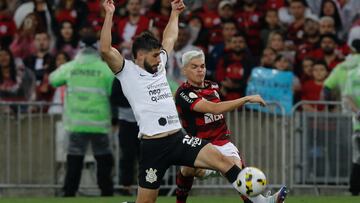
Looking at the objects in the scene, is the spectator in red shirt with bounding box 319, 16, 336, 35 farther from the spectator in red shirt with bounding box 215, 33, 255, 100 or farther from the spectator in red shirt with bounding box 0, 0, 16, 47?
the spectator in red shirt with bounding box 0, 0, 16, 47

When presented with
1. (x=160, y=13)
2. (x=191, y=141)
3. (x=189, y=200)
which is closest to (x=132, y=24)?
(x=160, y=13)

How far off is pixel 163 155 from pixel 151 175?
0.24 metres

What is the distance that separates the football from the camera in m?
13.4

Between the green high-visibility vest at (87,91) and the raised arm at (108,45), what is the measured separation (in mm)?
5390

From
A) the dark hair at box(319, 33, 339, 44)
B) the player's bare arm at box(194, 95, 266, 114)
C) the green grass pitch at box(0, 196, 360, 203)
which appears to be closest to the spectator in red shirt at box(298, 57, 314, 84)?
the dark hair at box(319, 33, 339, 44)

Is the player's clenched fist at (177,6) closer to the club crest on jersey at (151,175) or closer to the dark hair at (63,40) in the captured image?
the club crest on jersey at (151,175)

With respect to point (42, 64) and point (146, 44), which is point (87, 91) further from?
point (146, 44)

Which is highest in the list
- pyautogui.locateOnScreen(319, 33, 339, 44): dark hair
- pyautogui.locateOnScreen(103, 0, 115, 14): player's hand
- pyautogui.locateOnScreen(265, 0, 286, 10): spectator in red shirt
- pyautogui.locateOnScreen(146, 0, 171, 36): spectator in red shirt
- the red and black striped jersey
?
pyautogui.locateOnScreen(265, 0, 286, 10): spectator in red shirt

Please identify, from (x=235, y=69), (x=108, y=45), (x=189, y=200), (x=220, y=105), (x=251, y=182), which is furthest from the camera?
(x=235, y=69)

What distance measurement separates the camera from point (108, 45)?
44.8ft

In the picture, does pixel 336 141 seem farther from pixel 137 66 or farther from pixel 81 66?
pixel 137 66

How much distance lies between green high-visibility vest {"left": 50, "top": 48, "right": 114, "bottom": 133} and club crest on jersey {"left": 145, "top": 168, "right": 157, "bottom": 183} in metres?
5.62

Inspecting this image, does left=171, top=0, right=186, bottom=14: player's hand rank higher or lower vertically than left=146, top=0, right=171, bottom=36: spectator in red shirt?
lower

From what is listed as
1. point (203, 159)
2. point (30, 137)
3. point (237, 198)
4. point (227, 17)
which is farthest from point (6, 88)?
point (203, 159)
